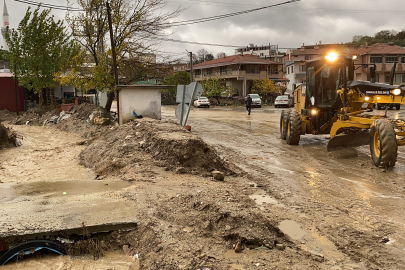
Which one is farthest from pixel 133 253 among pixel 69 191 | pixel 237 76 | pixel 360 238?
pixel 237 76

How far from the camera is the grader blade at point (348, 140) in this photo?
10211 mm

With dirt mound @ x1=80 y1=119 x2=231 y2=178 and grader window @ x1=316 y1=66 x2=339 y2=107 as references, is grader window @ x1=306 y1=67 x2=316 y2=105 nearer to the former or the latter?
grader window @ x1=316 y1=66 x2=339 y2=107

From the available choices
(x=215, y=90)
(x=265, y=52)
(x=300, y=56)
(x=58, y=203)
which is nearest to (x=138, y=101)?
(x=58, y=203)

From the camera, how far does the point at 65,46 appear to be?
28094 millimetres

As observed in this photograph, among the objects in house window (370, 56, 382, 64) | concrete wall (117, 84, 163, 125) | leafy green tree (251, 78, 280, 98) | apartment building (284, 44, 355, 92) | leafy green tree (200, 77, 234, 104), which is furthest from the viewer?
apartment building (284, 44, 355, 92)

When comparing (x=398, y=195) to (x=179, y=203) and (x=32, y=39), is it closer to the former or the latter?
(x=179, y=203)

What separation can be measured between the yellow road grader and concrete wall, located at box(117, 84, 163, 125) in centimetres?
512

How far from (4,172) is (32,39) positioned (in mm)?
19341

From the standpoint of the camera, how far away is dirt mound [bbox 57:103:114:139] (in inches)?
711

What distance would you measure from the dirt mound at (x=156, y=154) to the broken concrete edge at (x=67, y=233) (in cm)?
272

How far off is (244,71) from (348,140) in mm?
49678

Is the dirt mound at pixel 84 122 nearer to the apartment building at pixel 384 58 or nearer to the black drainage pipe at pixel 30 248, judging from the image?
the black drainage pipe at pixel 30 248

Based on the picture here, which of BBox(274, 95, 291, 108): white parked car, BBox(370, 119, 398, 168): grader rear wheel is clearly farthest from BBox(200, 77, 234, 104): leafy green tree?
BBox(370, 119, 398, 168): grader rear wheel

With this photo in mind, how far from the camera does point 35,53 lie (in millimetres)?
26500
